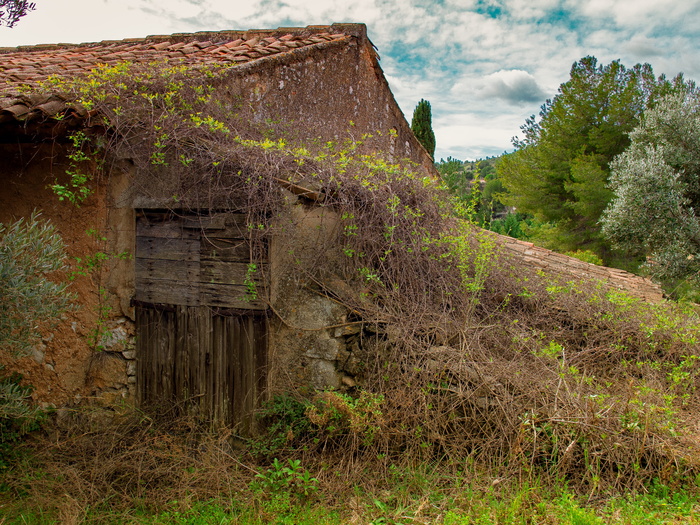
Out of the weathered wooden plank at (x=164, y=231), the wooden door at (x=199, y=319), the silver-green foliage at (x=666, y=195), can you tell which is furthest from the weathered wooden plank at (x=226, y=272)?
the silver-green foliage at (x=666, y=195)

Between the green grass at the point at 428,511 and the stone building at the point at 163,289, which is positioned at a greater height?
the stone building at the point at 163,289

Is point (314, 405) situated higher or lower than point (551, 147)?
lower

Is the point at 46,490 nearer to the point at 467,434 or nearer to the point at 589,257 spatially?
the point at 467,434

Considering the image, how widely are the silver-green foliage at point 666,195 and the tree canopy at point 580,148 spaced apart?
4.22 m

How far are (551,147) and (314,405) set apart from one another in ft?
58.5

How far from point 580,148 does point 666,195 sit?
24.3ft

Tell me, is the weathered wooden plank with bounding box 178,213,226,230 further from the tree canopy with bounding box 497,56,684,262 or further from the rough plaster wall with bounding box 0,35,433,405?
the tree canopy with bounding box 497,56,684,262

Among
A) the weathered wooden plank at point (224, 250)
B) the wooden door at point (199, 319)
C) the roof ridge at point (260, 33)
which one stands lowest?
the wooden door at point (199, 319)

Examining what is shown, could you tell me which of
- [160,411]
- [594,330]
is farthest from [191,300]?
[594,330]

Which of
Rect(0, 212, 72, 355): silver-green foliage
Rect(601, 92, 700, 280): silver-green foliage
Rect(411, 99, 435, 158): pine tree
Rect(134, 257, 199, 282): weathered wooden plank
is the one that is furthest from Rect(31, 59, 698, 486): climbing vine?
Rect(411, 99, 435, 158): pine tree

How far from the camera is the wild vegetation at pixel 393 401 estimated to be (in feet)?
11.3

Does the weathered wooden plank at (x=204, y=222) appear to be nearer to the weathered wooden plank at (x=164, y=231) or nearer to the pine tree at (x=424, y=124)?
the weathered wooden plank at (x=164, y=231)

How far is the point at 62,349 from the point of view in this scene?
4.84 metres

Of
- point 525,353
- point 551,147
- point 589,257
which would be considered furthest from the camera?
point 551,147
